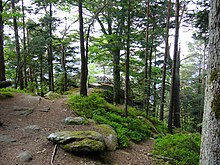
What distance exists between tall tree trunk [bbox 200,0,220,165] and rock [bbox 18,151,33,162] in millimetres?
3785

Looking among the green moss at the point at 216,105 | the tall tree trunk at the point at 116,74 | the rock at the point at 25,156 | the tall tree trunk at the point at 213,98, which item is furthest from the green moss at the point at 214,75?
the tall tree trunk at the point at 116,74

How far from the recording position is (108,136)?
20.5ft

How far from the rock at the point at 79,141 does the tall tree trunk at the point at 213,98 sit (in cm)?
285

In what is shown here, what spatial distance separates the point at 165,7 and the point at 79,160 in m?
10.5

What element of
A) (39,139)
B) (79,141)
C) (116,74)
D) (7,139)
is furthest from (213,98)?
(116,74)

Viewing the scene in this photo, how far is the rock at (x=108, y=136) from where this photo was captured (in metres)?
5.81

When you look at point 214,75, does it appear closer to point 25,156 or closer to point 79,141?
point 79,141

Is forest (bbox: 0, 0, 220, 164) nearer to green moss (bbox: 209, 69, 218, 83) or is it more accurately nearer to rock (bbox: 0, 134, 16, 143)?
green moss (bbox: 209, 69, 218, 83)

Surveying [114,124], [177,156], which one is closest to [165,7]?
[114,124]

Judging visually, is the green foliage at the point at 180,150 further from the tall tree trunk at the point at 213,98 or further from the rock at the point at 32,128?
the rock at the point at 32,128

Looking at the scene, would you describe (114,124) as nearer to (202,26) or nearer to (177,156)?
(177,156)

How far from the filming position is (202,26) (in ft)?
26.7

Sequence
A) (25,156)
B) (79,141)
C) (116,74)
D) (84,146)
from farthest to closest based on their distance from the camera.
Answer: (116,74), (79,141), (84,146), (25,156)

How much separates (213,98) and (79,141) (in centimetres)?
350
